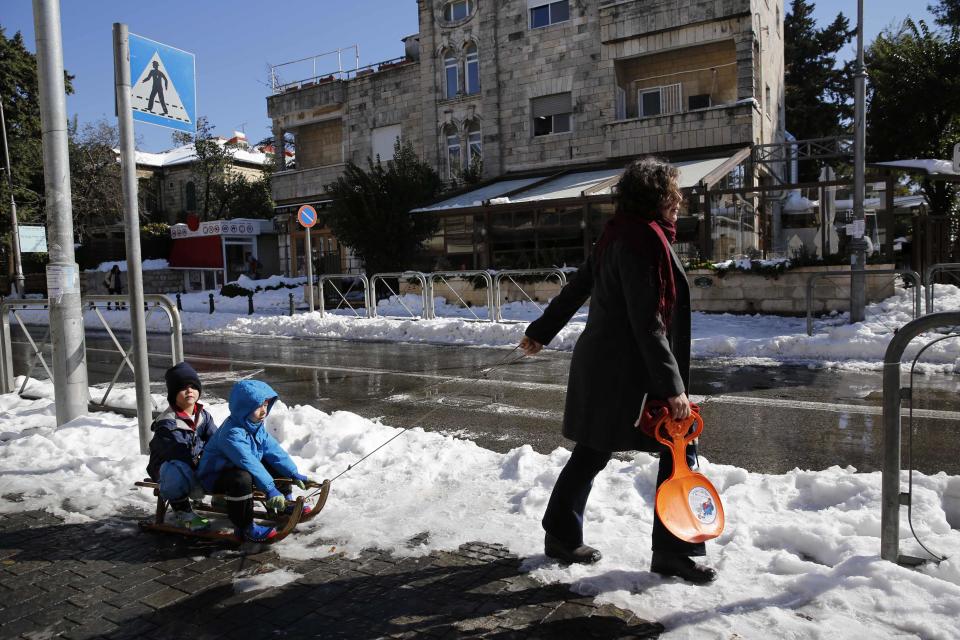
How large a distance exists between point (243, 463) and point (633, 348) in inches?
86.2

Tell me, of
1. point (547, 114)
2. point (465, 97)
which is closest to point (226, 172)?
point (465, 97)

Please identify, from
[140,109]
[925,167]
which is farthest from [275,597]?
[925,167]

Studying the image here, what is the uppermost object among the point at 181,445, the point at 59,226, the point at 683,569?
the point at 59,226

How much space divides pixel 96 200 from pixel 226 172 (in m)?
6.59

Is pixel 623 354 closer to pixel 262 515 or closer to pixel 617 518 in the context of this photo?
pixel 617 518

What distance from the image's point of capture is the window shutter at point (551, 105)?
77.2 feet

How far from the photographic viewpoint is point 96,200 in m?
36.7

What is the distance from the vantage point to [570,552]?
3377 mm

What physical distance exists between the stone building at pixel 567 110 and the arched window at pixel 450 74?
0.05 metres

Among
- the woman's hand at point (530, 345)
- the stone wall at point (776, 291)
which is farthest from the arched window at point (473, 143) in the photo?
the woman's hand at point (530, 345)

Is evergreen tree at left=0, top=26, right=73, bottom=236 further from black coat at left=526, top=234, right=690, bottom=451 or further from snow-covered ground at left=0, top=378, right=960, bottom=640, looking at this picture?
black coat at left=526, top=234, right=690, bottom=451

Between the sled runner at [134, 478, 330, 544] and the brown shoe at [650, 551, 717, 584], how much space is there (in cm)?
183

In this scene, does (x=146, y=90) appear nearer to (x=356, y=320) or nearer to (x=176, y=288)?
(x=356, y=320)

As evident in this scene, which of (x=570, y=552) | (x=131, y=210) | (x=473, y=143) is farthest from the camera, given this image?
(x=473, y=143)
